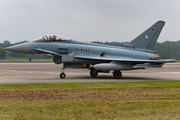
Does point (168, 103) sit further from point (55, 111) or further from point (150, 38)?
point (150, 38)

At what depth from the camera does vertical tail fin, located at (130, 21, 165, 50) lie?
2067 centimetres

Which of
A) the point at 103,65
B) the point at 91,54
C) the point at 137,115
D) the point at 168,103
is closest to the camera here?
the point at 137,115

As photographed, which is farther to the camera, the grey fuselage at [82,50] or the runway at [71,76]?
the grey fuselage at [82,50]

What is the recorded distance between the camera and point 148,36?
67.8 ft

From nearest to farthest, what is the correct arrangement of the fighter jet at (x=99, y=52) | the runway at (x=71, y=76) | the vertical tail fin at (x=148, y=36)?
1. the runway at (x=71, y=76)
2. the fighter jet at (x=99, y=52)
3. the vertical tail fin at (x=148, y=36)

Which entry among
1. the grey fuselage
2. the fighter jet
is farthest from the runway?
the grey fuselage

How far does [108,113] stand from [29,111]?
229 centimetres

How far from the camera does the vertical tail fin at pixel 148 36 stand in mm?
20672

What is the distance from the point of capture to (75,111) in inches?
267

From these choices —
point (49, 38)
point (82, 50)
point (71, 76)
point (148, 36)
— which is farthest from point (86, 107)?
point (148, 36)

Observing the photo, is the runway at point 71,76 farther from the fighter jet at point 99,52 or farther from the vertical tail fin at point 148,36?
the vertical tail fin at point 148,36

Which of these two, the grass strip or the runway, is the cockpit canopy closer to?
the runway

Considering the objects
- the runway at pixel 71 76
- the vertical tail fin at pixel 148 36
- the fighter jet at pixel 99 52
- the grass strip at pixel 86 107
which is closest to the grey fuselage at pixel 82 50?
the fighter jet at pixel 99 52

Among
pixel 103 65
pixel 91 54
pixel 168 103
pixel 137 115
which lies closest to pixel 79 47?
pixel 91 54
